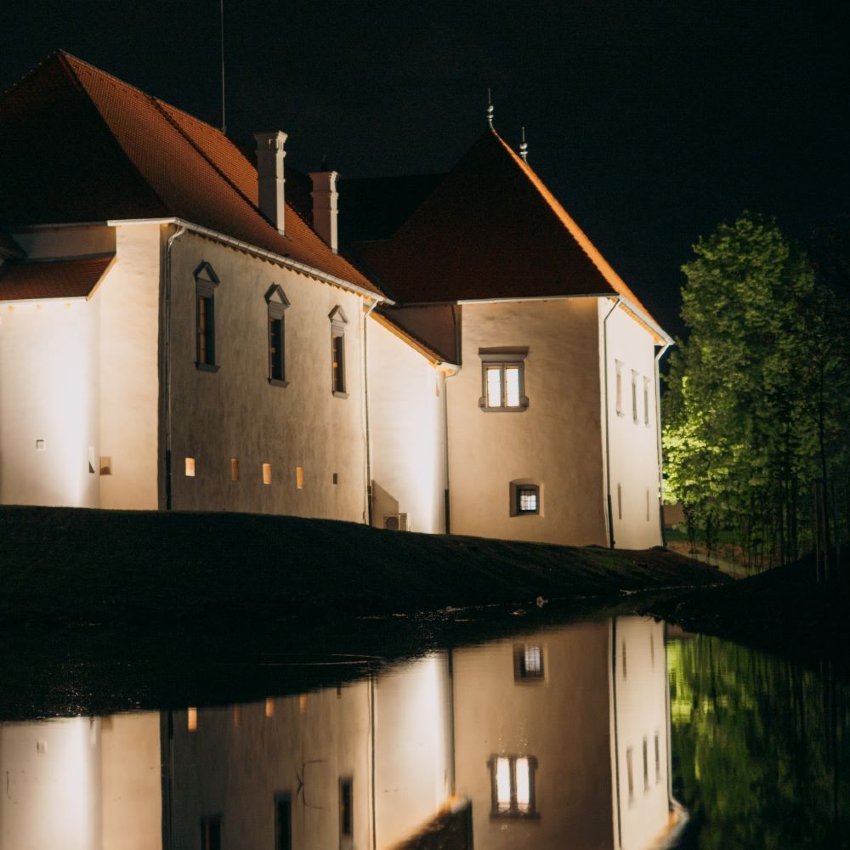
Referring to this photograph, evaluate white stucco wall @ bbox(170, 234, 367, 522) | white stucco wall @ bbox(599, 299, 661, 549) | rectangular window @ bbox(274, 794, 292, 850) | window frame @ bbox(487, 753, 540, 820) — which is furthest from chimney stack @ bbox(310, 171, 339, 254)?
rectangular window @ bbox(274, 794, 292, 850)

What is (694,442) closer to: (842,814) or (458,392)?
(458,392)

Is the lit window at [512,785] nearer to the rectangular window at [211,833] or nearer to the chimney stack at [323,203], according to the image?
the rectangular window at [211,833]

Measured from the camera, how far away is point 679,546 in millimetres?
61406

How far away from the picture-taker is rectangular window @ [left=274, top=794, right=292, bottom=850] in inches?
340

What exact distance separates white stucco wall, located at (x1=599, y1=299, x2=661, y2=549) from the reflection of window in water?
2876 centimetres

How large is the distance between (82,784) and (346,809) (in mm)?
1812

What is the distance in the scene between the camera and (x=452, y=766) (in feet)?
36.7

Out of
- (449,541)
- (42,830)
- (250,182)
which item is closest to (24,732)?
(42,830)

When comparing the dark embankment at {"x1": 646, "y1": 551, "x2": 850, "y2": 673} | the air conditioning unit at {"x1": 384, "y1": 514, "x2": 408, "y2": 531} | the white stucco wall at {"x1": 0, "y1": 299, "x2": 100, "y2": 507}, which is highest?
the white stucco wall at {"x1": 0, "y1": 299, "x2": 100, "y2": 507}

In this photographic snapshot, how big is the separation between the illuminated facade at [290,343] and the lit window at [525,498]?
0.21ft

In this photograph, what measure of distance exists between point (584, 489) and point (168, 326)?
17.0 m

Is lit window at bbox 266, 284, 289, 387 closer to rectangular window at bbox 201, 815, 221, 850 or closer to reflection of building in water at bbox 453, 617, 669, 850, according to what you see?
reflection of building in water at bbox 453, 617, 669, 850

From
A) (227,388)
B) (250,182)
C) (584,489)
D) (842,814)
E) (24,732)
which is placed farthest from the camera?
(584,489)

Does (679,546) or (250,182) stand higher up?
(250,182)
